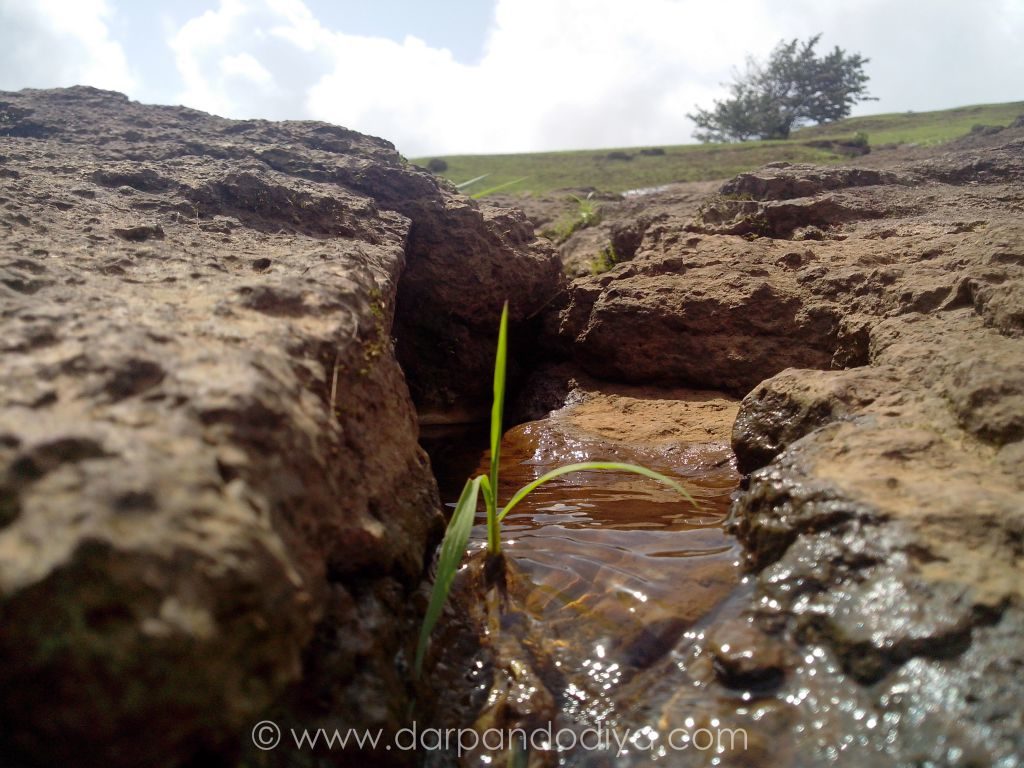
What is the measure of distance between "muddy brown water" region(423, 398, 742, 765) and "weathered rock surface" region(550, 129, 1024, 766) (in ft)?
0.31

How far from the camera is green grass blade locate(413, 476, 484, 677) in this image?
1.51 metres

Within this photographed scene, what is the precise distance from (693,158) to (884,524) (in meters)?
15.4

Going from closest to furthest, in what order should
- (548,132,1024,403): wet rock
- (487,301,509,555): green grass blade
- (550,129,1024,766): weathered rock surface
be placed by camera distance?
(550,129,1024,766): weathered rock surface → (487,301,509,555): green grass blade → (548,132,1024,403): wet rock

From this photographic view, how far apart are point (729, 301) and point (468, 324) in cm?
173

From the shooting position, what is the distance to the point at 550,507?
8.98ft

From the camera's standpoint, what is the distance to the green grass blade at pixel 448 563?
4.94 ft

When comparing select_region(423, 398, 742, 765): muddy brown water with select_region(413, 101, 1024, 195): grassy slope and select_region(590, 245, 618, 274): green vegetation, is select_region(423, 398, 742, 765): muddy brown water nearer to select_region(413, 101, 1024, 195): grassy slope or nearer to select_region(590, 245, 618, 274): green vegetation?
select_region(590, 245, 618, 274): green vegetation

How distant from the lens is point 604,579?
201cm

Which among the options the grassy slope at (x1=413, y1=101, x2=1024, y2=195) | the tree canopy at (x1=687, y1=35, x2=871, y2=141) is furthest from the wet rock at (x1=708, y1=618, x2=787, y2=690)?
the tree canopy at (x1=687, y1=35, x2=871, y2=141)

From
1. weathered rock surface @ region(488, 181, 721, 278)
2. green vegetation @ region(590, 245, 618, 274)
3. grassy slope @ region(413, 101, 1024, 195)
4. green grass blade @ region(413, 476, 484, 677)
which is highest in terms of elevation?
grassy slope @ region(413, 101, 1024, 195)

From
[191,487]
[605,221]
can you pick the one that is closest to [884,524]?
[191,487]

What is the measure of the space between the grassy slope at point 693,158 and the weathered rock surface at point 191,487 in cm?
1035

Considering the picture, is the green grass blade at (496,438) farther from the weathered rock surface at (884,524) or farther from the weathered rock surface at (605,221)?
the weathered rock surface at (605,221)

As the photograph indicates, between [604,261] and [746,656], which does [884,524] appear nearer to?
[746,656]
